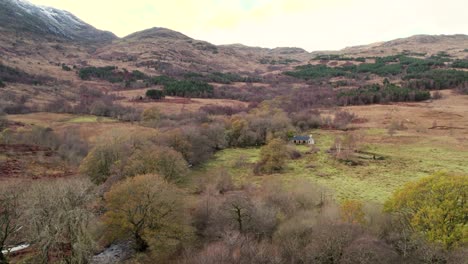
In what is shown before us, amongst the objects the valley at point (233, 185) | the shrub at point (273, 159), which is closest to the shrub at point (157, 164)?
the valley at point (233, 185)

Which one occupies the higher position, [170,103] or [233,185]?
[170,103]

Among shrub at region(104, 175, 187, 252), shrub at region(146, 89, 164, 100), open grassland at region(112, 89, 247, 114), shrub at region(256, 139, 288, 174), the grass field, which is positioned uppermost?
shrub at region(146, 89, 164, 100)

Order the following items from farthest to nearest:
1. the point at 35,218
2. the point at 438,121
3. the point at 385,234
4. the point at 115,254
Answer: the point at 438,121, the point at 115,254, the point at 385,234, the point at 35,218

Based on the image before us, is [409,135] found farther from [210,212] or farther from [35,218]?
[35,218]

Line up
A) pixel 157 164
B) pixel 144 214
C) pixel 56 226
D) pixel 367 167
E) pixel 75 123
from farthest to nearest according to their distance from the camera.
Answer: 1. pixel 75 123
2. pixel 367 167
3. pixel 157 164
4. pixel 144 214
5. pixel 56 226

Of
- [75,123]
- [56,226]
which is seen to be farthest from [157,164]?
[75,123]

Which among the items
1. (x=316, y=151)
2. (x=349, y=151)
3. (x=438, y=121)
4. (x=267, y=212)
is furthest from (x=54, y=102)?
(x=438, y=121)

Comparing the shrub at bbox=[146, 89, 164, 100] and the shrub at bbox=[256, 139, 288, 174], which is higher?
the shrub at bbox=[146, 89, 164, 100]

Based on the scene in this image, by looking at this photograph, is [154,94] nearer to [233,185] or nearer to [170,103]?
[170,103]

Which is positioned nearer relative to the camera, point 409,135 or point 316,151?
point 316,151

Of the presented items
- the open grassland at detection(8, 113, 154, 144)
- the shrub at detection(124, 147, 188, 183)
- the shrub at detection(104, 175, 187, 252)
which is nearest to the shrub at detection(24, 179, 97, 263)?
the shrub at detection(104, 175, 187, 252)

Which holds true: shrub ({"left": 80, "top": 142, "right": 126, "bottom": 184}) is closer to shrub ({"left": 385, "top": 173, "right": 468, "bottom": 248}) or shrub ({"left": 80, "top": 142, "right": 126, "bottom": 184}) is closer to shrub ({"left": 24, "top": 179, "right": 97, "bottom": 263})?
shrub ({"left": 24, "top": 179, "right": 97, "bottom": 263})
